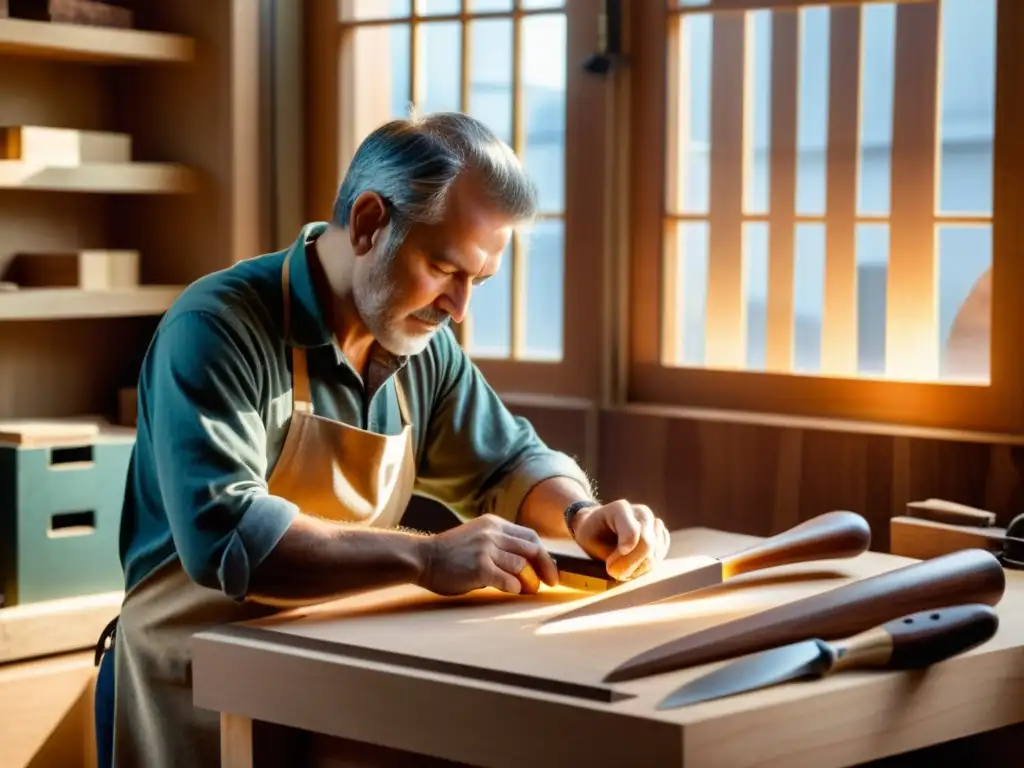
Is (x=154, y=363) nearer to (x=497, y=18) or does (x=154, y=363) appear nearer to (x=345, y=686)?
(x=345, y=686)

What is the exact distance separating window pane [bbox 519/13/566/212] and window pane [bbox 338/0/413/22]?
1.15ft

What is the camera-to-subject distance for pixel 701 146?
110 inches

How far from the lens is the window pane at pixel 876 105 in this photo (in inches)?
101

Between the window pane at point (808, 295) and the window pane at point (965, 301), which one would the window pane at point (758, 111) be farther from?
the window pane at point (965, 301)

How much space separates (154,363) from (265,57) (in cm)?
137

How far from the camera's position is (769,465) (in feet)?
8.52

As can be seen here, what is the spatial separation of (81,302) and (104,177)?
0.79ft


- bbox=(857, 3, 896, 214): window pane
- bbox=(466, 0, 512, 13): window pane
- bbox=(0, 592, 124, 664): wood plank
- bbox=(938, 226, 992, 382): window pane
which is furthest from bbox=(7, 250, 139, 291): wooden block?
bbox=(938, 226, 992, 382): window pane

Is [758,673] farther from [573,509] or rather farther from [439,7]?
[439,7]

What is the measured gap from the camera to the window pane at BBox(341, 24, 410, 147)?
3.14 metres

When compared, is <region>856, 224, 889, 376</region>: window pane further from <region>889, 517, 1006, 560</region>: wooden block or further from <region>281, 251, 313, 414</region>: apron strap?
<region>281, 251, 313, 414</region>: apron strap

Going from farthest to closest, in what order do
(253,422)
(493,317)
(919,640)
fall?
(493,317), (253,422), (919,640)

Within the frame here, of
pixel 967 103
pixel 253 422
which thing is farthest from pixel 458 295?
pixel 967 103

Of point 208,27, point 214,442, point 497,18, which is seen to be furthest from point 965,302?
point 208,27
